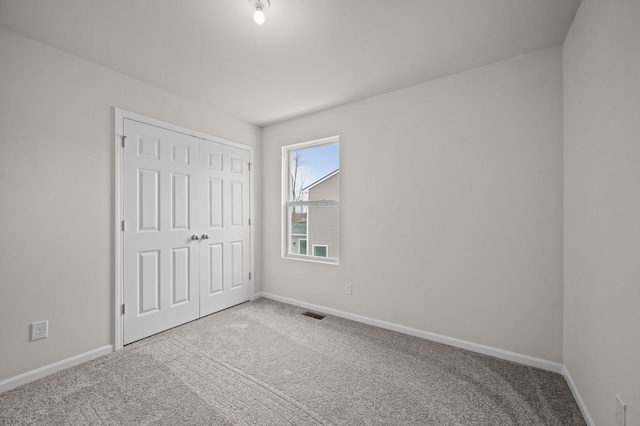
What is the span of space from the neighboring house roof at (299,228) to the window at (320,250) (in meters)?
0.27

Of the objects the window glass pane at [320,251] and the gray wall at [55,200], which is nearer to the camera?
the gray wall at [55,200]

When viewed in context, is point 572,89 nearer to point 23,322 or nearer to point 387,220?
point 387,220

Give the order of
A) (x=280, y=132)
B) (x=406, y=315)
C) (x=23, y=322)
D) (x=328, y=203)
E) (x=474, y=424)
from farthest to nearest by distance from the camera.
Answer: (x=280, y=132) < (x=328, y=203) < (x=406, y=315) < (x=23, y=322) < (x=474, y=424)

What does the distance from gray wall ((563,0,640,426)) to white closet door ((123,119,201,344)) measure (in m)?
3.41

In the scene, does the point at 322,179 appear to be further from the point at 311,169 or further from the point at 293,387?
the point at 293,387

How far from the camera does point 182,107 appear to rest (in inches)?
121

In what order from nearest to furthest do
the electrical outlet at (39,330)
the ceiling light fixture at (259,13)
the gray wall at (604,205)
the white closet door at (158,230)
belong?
the gray wall at (604,205) → the ceiling light fixture at (259,13) → the electrical outlet at (39,330) → the white closet door at (158,230)

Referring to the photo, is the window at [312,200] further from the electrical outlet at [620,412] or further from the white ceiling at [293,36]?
the electrical outlet at [620,412]

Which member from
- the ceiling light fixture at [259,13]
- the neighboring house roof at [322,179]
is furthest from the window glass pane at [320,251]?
the ceiling light fixture at [259,13]

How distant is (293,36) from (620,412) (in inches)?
111

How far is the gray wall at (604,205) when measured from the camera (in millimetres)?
1161

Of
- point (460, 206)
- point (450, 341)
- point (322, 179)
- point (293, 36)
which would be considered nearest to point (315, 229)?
point (322, 179)

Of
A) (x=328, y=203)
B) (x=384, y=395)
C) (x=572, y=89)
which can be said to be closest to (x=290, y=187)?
(x=328, y=203)

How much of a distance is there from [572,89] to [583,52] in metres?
0.27
